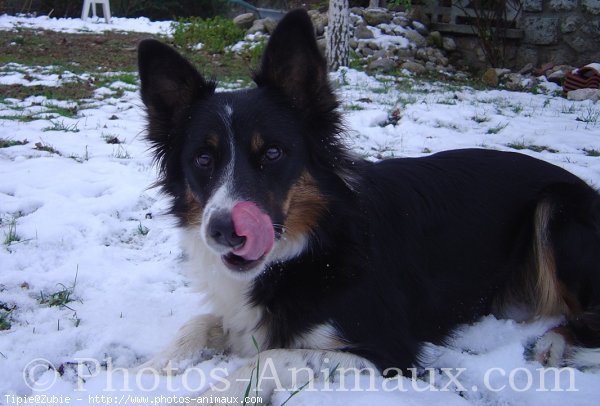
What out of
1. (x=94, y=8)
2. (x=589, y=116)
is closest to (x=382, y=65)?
(x=589, y=116)

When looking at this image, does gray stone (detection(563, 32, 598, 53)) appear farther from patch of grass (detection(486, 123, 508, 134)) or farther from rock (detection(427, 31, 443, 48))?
patch of grass (detection(486, 123, 508, 134))

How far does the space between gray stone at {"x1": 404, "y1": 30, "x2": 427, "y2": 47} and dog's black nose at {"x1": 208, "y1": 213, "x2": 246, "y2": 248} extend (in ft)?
44.2

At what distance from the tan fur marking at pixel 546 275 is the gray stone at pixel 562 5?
11.6 meters

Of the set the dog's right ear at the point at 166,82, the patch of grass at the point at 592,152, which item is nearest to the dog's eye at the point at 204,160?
the dog's right ear at the point at 166,82

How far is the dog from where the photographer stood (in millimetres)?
2545

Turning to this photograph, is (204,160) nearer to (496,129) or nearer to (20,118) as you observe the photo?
(496,129)

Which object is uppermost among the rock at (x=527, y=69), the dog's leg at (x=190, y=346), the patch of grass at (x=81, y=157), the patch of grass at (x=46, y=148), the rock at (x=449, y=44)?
the rock at (x=449, y=44)

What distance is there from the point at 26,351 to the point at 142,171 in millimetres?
3121

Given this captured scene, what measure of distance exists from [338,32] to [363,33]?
3.02 metres

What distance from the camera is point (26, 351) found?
8.45ft

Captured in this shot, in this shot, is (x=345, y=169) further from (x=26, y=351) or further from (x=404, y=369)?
(x=26, y=351)

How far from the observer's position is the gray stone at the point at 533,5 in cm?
1293

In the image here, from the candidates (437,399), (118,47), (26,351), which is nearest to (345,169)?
(437,399)

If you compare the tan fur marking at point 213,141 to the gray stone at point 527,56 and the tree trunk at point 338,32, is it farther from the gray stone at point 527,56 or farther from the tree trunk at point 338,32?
the gray stone at point 527,56
